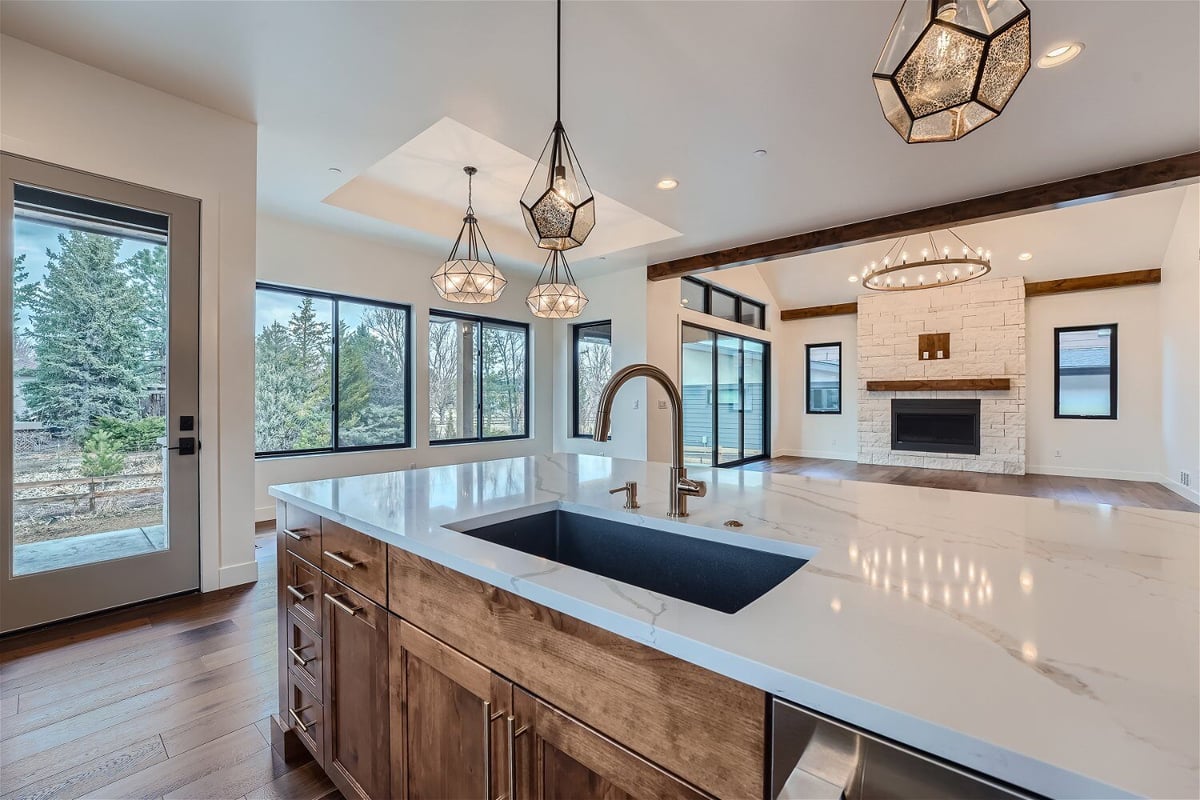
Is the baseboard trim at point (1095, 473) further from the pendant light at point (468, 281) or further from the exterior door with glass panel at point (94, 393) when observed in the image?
the exterior door with glass panel at point (94, 393)

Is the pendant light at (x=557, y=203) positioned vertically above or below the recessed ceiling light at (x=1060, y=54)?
below

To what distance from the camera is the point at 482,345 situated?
259 inches

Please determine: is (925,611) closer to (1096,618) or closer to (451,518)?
(1096,618)

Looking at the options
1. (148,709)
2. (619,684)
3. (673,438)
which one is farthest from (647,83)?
(148,709)

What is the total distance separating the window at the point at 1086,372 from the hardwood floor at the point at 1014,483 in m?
0.95

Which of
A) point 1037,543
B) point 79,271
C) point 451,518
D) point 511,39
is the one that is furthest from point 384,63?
point 1037,543

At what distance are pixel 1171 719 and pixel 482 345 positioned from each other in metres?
6.52

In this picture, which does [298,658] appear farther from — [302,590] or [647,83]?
[647,83]

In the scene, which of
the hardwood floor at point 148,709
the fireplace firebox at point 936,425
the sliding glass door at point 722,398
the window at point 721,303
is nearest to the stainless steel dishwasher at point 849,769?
the hardwood floor at point 148,709

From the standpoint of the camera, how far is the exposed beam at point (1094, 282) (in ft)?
21.5

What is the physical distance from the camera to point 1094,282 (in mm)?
6883

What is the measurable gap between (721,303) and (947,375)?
3621mm

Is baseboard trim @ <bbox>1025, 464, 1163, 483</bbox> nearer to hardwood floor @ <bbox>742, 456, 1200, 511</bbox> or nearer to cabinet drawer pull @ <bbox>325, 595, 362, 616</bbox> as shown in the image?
hardwood floor @ <bbox>742, 456, 1200, 511</bbox>

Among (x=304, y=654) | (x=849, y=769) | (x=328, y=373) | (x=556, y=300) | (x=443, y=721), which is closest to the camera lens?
(x=849, y=769)
